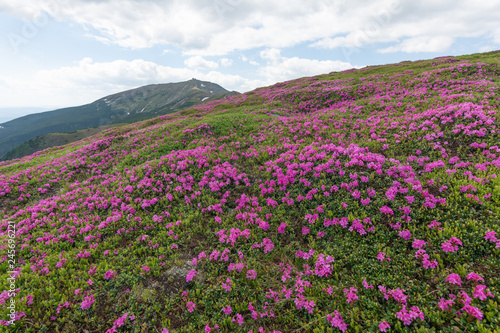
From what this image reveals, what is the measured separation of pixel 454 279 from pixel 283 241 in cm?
474

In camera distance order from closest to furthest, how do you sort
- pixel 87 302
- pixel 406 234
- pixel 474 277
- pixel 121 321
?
pixel 474 277, pixel 121 321, pixel 87 302, pixel 406 234

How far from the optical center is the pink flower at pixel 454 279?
4938 millimetres

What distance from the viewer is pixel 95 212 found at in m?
10.7

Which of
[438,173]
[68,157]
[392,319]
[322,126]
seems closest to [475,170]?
[438,173]

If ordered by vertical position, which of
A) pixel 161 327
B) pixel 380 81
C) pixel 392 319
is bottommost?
pixel 161 327

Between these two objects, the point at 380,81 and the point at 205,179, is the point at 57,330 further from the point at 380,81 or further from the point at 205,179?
the point at 380,81

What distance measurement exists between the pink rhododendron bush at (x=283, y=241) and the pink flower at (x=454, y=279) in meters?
0.02

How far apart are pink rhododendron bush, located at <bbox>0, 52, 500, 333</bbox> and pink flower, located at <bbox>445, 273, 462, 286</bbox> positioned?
24 mm

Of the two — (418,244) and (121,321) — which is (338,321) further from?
(121,321)

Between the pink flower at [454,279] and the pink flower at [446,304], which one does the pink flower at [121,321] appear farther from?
the pink flower at [454,279]

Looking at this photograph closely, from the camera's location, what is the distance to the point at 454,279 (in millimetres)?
4980

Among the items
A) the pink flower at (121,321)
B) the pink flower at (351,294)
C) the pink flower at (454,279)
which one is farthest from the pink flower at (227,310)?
the pink flower at (454,279)

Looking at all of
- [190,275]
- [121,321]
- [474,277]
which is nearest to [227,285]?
[190,275]

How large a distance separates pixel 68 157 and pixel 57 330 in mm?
20368
